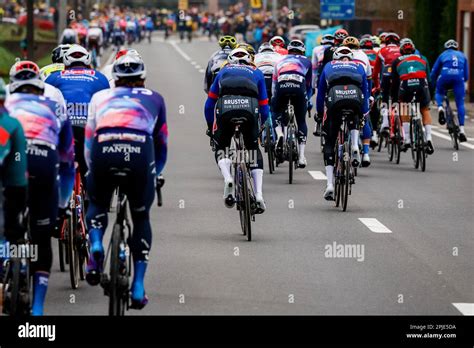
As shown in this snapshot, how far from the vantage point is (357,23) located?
6794 cm

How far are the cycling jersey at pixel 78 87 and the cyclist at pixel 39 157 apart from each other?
3196mm

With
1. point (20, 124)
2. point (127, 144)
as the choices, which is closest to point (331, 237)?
point (127, 144)

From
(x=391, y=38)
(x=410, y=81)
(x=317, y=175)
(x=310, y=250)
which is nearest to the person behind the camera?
(x=310, y=250)

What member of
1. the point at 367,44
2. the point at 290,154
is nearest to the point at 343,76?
the point at 290,154

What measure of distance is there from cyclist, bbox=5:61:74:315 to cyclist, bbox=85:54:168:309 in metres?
0.28

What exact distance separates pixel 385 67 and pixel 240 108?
9.55m

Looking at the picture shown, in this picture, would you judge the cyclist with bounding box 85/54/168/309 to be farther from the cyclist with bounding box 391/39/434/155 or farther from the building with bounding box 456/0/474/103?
the building with bounding box 456/0/474/103

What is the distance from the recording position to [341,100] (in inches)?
635

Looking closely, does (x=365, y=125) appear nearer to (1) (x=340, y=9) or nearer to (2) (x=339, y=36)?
(2) (x=339, y=36)

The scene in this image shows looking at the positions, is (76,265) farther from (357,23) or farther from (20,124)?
(357,23)

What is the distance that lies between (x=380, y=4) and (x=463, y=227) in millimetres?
44161

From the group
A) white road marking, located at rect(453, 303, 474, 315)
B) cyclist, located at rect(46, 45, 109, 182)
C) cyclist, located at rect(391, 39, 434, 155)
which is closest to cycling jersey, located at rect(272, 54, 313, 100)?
cyclist, located at rect(391, 39, 434, 155)

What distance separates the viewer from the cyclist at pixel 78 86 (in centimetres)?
1260

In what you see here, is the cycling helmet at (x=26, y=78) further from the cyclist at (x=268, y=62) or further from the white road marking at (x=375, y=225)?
the cyclist at (x=268, y=62)
